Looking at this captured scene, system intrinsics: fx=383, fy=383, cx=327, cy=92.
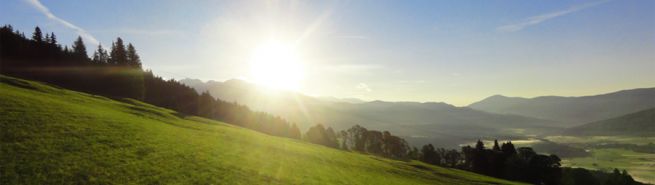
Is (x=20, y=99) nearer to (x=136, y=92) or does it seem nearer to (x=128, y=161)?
(x=128, y=161)

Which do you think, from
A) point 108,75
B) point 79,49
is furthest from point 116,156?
point 79,49

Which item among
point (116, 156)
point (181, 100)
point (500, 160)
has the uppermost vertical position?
point (181, 100)

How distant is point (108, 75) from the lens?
143 m

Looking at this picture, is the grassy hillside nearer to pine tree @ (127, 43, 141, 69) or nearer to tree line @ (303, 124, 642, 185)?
tree line @ (303, 124, 642, 185)

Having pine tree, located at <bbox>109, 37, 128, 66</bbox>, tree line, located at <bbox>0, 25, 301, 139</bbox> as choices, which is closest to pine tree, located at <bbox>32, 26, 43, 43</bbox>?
Result: tree line, located at <bbox>0, 25, 301, 139</bbox>

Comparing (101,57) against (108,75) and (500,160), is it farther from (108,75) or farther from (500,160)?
(500,160)

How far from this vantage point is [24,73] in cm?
11750

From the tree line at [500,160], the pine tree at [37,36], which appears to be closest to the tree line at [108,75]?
the pine tree at [37,36]

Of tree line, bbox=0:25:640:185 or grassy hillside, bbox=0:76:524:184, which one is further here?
tree line, bbox=0:25:640:185

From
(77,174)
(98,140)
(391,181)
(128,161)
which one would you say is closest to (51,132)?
(98,140)

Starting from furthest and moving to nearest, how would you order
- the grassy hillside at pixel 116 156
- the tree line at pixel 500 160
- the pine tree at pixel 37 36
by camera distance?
the pine tree at pixel 37 36
the tree line at pixel 500 160
the grassy hillside at pixel 116 156

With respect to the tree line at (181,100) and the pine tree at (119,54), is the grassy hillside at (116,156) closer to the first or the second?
the tree line at (181,100)

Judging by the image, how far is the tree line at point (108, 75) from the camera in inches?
4980

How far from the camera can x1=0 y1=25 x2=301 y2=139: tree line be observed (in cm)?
12650
